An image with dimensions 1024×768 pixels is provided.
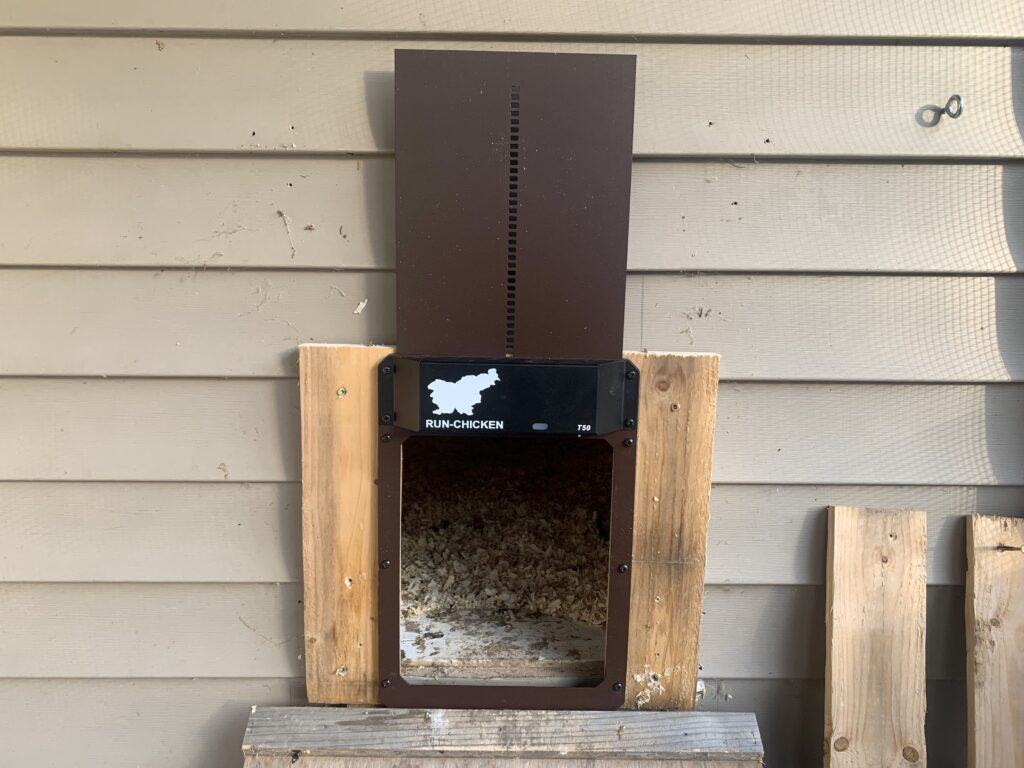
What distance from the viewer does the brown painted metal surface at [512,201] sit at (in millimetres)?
916

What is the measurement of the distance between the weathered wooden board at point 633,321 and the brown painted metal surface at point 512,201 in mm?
93

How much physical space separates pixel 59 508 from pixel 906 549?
4.40 feet

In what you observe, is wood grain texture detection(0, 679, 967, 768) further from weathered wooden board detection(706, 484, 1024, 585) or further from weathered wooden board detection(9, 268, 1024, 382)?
weathered wooden board detection(9, 268, 1024, 382)

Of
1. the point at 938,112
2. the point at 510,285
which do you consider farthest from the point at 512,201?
the point at 938,112

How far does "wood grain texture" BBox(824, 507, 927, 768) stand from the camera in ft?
3.55

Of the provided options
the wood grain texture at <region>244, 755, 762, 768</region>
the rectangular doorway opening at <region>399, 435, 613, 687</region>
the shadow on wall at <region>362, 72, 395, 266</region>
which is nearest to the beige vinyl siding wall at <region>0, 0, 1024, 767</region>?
the shadow on wall at <region>362, 72, 395, 266</region>

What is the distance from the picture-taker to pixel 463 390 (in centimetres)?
96

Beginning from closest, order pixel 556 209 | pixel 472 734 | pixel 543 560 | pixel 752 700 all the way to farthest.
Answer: pixel 556 209
pixel 472 734
pixel 752 700
pixel 543 560

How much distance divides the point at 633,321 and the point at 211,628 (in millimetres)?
836

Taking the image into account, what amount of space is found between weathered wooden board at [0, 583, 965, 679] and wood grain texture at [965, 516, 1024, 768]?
0.05m

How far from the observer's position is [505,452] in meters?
1.64

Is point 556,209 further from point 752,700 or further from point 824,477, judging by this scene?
point 752,700

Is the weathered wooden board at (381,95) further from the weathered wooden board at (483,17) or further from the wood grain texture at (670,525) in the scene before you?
the wood grain texture at (670,525)

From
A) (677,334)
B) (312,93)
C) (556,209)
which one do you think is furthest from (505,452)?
Answer: (312,93)
